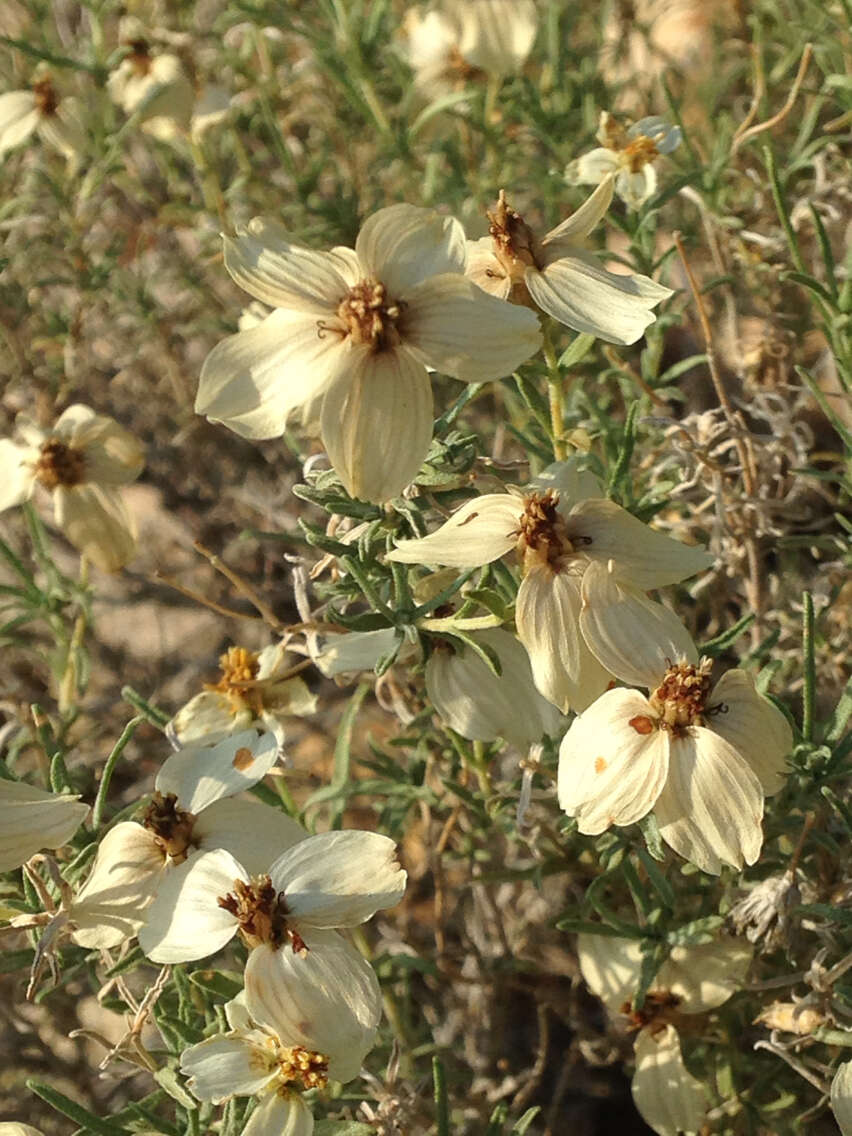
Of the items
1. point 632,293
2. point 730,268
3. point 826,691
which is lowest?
point 826,691

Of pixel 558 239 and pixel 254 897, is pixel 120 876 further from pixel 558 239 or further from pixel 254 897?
pixel 558 239

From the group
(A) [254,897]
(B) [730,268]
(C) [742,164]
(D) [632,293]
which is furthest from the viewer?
(C) [742,164]

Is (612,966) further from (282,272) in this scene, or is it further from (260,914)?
(282,272)

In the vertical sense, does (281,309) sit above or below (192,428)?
above

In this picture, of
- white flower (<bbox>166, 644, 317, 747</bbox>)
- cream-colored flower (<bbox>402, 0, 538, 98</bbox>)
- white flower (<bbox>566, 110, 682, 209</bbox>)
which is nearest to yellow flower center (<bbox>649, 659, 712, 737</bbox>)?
white flower (<bbox>166, 644, 317, 747</bbox>)

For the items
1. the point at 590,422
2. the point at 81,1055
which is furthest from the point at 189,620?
the point at 590,422

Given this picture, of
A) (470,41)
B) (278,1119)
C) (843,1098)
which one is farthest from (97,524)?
(843,1098)
